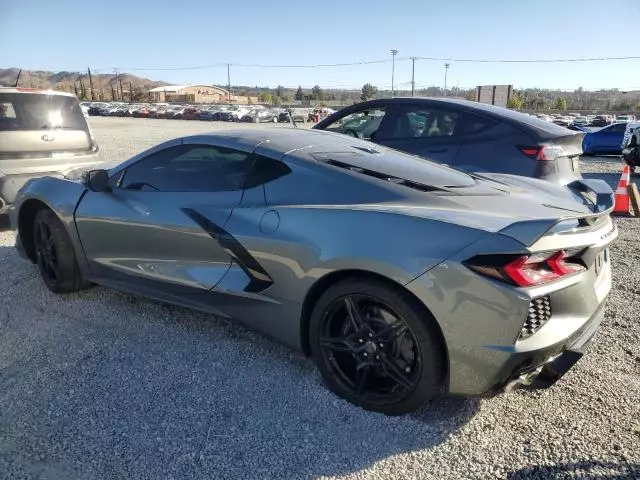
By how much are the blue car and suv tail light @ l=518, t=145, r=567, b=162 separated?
13.1 metres

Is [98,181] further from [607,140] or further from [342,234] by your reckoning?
[607,140]

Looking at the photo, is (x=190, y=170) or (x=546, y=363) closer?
(x=546, y=363)

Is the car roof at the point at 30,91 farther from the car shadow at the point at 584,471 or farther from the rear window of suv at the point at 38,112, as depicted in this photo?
the car shadow at the point at 584,471

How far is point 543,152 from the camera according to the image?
513 cm

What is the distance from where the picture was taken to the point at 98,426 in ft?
8.34

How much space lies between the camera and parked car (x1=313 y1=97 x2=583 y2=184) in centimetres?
518

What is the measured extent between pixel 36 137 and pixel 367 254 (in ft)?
18.8

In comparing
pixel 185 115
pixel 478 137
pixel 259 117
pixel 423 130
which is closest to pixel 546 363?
pixel 478 137

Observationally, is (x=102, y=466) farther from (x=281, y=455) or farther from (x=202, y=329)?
(x=202, y=329)

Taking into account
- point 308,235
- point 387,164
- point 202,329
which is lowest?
point 202,329

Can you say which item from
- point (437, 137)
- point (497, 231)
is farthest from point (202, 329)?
point (437, 137)

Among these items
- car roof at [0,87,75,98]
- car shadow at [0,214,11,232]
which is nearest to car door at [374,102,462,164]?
car roof at [0,87,75,98]

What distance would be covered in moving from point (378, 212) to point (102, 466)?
1725 mm

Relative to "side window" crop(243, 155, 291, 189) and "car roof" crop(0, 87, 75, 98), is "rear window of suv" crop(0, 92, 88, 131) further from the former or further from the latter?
"side window" crop(243, 155, 291, 189)
